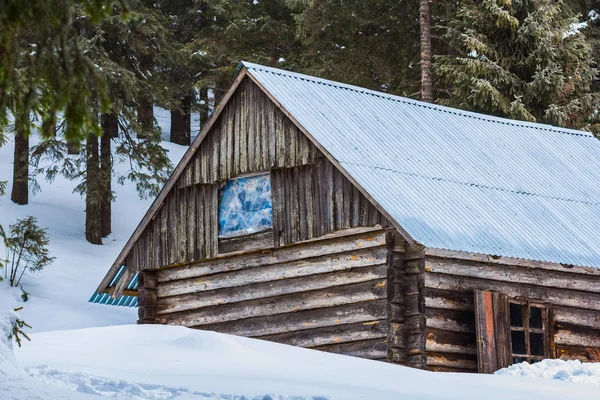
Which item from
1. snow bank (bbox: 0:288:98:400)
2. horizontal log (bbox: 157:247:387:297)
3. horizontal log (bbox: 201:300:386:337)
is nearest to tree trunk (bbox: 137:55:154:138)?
horizontal log (bbox: 157:247:387:297)

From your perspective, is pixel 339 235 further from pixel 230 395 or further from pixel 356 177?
pixel 230 395

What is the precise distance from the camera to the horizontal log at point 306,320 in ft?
57.8

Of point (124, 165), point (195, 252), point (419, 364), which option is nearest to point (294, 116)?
point (195, 252)

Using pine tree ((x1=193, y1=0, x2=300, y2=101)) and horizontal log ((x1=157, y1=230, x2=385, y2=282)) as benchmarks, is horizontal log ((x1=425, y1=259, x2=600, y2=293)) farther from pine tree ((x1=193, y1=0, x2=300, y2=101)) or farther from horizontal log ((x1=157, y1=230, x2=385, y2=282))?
pine tree ((x1=193, y1=0, x2=300, y2=101))

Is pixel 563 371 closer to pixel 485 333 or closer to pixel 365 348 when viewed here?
pixel 485 333

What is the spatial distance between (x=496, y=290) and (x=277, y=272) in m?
3.89

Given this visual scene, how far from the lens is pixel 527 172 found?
2178cm

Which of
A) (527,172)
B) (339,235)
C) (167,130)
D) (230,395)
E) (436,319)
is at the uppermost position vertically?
(167,130)

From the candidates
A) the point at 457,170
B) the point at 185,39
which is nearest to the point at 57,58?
the point at 457,170

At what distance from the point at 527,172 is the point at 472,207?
3.12 metres

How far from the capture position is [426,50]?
108ft

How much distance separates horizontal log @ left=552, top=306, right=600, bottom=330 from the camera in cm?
1936

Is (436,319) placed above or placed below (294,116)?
below

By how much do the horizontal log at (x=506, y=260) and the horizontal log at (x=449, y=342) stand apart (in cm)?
126
